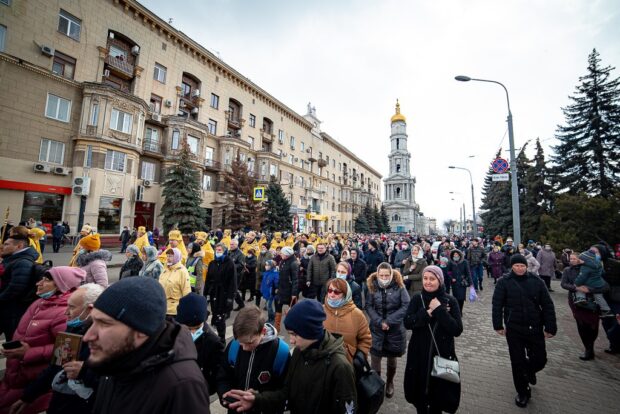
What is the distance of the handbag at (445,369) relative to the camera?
274 centimetres

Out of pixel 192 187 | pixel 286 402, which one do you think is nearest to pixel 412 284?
pixel 286 402

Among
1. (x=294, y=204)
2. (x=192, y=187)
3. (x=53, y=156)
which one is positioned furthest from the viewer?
(x=294, y=204)

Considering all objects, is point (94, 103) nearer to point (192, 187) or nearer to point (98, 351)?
point (192, 187)

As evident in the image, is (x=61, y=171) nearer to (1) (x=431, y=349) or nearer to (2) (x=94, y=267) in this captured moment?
(2) (x=94, y=267)

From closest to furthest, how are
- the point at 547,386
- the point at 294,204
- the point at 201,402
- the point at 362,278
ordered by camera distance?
the point at 201,402 < the point at 547,386 < the point at 362,278 < the point at 294,204

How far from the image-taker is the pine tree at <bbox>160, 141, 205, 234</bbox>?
21891 millimetres

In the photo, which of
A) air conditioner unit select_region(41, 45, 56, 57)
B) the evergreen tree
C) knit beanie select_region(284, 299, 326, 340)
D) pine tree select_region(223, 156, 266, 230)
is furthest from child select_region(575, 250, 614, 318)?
air conditioner unit select_region(41, 45, 56, 57)

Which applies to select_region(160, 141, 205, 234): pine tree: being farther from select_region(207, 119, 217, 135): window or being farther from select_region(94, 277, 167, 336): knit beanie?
select_region(94, 277, 167, 336): knit beanie

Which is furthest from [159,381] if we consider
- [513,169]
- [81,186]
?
[81,186]

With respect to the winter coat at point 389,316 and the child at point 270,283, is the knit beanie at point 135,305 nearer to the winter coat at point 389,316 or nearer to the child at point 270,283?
the winter coat at point 389,316

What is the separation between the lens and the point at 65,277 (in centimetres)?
278

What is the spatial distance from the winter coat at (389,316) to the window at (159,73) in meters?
31.3

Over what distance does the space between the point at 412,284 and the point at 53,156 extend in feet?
84.7

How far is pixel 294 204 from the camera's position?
44.7m
